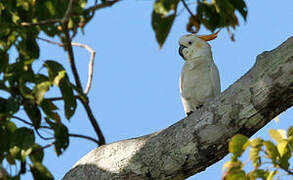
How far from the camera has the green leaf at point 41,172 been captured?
1.80 meters

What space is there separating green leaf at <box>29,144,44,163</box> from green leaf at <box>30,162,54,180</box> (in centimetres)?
4

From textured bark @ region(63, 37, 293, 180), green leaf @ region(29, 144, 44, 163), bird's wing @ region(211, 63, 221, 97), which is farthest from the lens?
bird's wing @ region(211, 63, 221, 97)

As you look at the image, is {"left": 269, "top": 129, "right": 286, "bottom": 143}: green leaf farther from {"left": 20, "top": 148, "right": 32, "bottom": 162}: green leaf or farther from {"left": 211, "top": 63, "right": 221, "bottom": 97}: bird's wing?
{"left": 211, "top": 63, "right": 221, "bottom": 97}: bird's wing

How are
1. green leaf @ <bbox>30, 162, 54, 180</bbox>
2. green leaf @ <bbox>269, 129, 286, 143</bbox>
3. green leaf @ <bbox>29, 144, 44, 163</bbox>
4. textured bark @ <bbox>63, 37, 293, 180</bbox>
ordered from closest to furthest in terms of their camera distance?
1. green leaf @ <bbox>269, 129, 286, 143</bbox>
2. green leaf @ <bbox>30, 162, 54, 180</bbox>
3. green leaf @ <bbox>29, 144, 44, 163</bbox>
4. textured bark @ <bbox>63, 37, 293, 180</bbox>

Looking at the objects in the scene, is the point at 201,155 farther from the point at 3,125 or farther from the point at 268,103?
the point at 3,125

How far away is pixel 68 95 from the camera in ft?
6.40

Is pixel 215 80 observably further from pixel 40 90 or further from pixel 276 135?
pixel 40 90

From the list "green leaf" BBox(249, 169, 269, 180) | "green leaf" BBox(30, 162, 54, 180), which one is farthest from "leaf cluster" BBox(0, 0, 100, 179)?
"green leaf" BBox(249, 169, 269, 180)

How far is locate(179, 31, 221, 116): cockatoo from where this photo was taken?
10.0 feet

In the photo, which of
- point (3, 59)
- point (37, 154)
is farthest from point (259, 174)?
point (3, 59)

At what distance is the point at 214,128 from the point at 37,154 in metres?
0.80

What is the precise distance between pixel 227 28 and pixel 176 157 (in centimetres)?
65

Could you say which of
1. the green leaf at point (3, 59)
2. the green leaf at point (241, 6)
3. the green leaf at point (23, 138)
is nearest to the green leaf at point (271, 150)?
the green leaf at point (241, 6)

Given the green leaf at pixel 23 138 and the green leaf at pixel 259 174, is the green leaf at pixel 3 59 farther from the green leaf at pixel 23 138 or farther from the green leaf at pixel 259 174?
the green leaf at pixel 259 174
